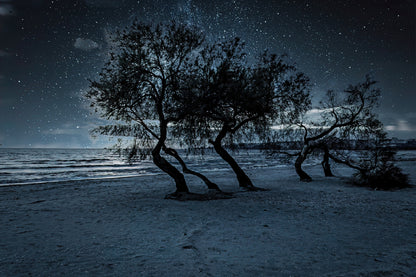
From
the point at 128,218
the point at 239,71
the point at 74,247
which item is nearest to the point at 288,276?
the point at 74,247

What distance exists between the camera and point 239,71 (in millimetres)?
11477

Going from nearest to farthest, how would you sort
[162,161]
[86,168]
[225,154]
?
[162,161]
[225,154]
[86,168]

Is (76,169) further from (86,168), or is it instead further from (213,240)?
(213,240)

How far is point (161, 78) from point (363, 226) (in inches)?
427

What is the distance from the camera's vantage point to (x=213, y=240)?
19.9 ft

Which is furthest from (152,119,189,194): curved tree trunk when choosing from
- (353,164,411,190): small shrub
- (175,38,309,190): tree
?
(353,164,411,190): small shrub

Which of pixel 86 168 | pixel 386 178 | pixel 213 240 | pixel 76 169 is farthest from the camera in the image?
pixel 86 168

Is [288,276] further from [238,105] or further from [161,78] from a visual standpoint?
[161,78]

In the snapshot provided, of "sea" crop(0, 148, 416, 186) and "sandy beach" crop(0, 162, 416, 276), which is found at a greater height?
"sandy beach" crop(0, 162, 416, 276)

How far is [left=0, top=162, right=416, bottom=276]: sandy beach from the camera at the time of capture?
451 centimetres

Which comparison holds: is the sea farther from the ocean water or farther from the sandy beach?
the sandy beach

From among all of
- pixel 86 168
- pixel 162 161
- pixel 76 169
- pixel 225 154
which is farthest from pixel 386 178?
pixel 86 168

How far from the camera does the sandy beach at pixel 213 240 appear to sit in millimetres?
4506

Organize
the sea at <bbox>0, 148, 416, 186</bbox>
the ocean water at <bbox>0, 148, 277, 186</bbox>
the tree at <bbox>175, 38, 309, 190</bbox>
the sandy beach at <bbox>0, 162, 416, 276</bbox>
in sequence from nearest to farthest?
the sandy beach at <bbox>0, 162, 416, 276</bbox> < the tree at <bbox>175, 38, 309, 190</bbox> < the sea at <bbox>0, 148, 416, 186</bbox> < the ocean water at <bbox>0, 148, 277, 186</bbox>
